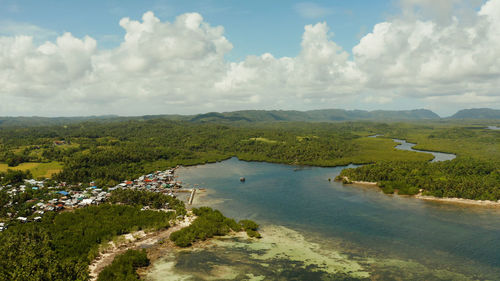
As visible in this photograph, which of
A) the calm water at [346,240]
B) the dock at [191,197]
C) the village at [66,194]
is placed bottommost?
the calm water at [346,240]

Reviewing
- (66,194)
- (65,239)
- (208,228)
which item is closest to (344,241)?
(208,228)

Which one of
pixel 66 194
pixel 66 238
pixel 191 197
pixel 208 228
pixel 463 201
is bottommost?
pixel 191 197

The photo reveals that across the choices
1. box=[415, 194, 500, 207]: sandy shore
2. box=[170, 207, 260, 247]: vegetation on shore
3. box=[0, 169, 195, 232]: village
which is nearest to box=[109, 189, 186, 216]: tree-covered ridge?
box=[0, 169, 195, 232]: village

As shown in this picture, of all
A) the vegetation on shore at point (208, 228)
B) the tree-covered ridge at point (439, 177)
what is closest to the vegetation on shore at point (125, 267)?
the vegetation on shore at point (208, 228)

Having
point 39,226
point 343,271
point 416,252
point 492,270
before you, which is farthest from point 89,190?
point 492,270

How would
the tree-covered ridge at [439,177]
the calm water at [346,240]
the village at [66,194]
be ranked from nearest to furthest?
the calm water at [346,240]
the village at [66,194]
the tree-covered ridge at [439,177]

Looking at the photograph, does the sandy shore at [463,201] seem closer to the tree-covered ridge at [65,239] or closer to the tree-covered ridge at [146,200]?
the tree-covered ridge at [146,200]

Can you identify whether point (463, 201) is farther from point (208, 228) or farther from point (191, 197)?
point (191, 197)
